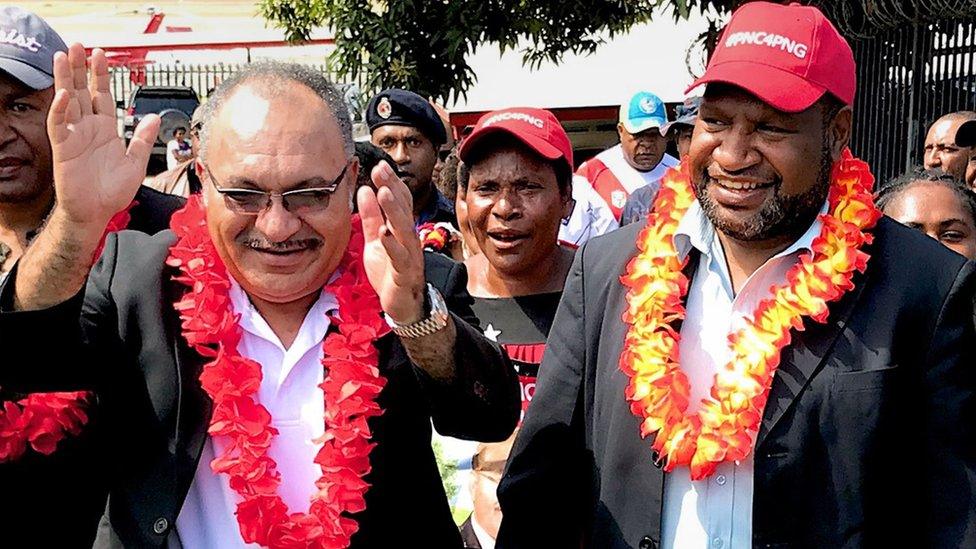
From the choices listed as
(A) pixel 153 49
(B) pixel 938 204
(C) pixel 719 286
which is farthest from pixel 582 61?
(C) pixel 719 286

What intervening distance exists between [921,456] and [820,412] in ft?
0.80

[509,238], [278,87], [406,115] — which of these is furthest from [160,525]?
[406,115]

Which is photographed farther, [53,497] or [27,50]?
[27,50]

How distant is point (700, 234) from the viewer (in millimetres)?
3096

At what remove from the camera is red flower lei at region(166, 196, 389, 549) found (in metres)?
2.69

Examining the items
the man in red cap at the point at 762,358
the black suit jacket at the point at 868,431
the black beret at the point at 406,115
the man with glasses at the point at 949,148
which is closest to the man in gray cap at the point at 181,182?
the black beret at the point at 406,115

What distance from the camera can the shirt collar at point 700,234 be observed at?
9.89 ft

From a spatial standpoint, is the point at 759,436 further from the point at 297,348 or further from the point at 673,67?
the point at 673,67

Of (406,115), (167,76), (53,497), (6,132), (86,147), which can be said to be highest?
(167,76)

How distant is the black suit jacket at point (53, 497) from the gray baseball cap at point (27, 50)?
0.88m

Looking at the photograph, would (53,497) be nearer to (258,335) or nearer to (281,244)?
(258,335)

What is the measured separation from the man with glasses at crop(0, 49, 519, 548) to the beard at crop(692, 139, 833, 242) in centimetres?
66

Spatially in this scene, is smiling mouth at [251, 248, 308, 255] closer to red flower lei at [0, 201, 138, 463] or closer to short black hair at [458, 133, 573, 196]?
red flower lei at [0, 201, 138, 463]

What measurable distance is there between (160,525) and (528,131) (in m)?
2.20
